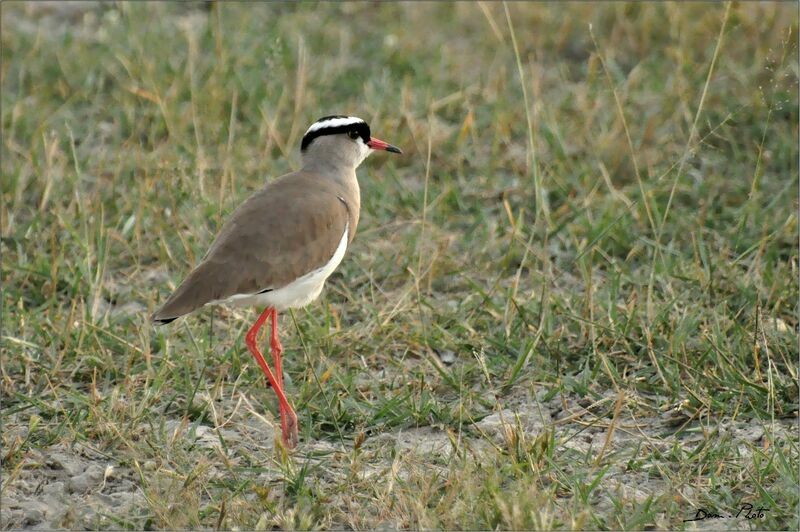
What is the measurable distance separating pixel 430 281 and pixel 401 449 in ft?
4.30

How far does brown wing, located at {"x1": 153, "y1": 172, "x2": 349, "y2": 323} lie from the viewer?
425cm

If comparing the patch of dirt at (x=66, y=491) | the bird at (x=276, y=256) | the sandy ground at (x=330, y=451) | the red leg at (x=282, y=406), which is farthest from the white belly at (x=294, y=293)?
the patch of dirt at (x=66, y=491)

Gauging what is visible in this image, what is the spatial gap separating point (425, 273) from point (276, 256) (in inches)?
44.1

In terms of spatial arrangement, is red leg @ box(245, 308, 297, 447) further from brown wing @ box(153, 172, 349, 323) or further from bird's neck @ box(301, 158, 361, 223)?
bird's neck @ box(301, 158, 361, 223)

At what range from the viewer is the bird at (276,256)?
4.27 m

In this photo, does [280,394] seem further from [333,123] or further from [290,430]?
[333,123]

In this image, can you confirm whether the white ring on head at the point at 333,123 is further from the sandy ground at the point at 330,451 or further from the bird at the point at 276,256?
the sandy ground at the point at 330,451

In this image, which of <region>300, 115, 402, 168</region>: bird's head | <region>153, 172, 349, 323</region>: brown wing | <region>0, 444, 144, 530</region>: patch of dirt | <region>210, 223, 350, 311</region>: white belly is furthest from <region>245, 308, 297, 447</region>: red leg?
<region>300, 115, 402, 168</region>: bird's head

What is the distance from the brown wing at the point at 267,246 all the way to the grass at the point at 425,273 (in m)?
0.36

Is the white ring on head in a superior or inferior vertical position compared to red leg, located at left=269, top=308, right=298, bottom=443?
superior

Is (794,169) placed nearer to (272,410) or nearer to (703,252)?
(703,252)

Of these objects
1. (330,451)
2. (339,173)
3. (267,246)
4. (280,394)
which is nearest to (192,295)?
(267,246)

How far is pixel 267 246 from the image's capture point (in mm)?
4367

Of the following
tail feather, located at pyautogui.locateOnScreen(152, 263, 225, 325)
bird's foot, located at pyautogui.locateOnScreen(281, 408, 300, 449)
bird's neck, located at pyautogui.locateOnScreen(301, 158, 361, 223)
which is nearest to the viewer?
tail feather, located at pyautogui.locateOnScreen(152, 263, 225, 325)
